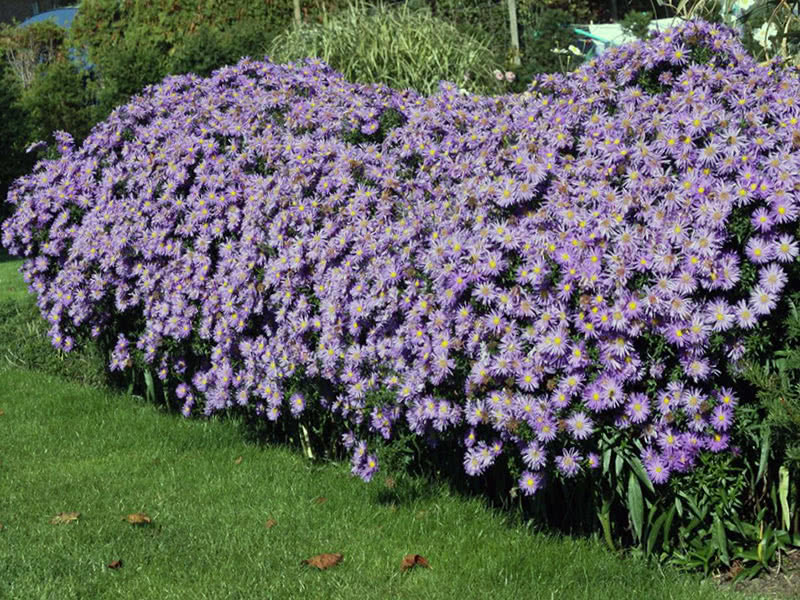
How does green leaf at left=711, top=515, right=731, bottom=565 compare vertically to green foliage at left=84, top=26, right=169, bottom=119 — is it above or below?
below

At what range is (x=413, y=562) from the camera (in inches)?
142

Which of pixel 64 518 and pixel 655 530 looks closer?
pixel 655 530

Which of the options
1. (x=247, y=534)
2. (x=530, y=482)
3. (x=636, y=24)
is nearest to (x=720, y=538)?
(x=530, y=482)

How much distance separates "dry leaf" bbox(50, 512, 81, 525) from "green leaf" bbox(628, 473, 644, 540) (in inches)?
89.2

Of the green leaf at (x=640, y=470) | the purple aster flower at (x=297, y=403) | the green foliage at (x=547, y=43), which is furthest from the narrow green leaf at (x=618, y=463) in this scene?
the green foliage at (x=547, y=43)

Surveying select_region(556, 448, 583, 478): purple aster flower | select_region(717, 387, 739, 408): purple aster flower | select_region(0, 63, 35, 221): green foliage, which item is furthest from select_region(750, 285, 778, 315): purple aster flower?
select_region(0, 63, 35, 221): green foliage

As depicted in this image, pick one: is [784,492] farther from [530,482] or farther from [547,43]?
[547,43]

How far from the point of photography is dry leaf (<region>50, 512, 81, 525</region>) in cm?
416

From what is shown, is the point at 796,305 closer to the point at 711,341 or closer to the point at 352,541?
the point at 711,341

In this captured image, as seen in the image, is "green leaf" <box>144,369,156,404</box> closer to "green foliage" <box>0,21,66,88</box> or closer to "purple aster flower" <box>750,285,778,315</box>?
"purple aster flower" <box>750,285,778,315</box>

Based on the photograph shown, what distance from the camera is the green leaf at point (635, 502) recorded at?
3389 millimetres

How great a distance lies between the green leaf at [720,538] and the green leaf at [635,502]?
0.24 meters

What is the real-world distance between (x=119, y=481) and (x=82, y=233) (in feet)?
5.96

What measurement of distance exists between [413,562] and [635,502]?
815 millimetres
